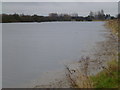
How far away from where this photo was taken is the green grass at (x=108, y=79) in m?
7.25

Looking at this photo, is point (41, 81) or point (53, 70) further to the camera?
point (53, 70)

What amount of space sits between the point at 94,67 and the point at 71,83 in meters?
2.59

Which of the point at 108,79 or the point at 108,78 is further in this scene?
the point at 108,78

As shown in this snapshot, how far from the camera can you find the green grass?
7.25m

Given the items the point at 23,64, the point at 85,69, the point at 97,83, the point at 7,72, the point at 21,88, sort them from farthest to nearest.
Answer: the point at 23,64, the point at 7,72, the point at 85,69, the point at 21,88, the point at 97,83

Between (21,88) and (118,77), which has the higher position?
(118,77)

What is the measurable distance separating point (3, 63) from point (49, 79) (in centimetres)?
396

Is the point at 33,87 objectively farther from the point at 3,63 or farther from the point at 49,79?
the point at 3,63

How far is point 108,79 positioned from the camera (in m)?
7.69

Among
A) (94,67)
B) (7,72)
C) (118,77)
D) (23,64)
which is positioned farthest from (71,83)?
(23,64)

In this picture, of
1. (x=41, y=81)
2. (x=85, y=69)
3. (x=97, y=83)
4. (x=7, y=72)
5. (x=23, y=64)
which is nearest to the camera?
(x=97, y=83)

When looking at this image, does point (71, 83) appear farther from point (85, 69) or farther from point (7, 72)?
point (7, 72)

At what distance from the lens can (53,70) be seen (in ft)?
35.9

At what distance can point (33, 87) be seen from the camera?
8.34 m
